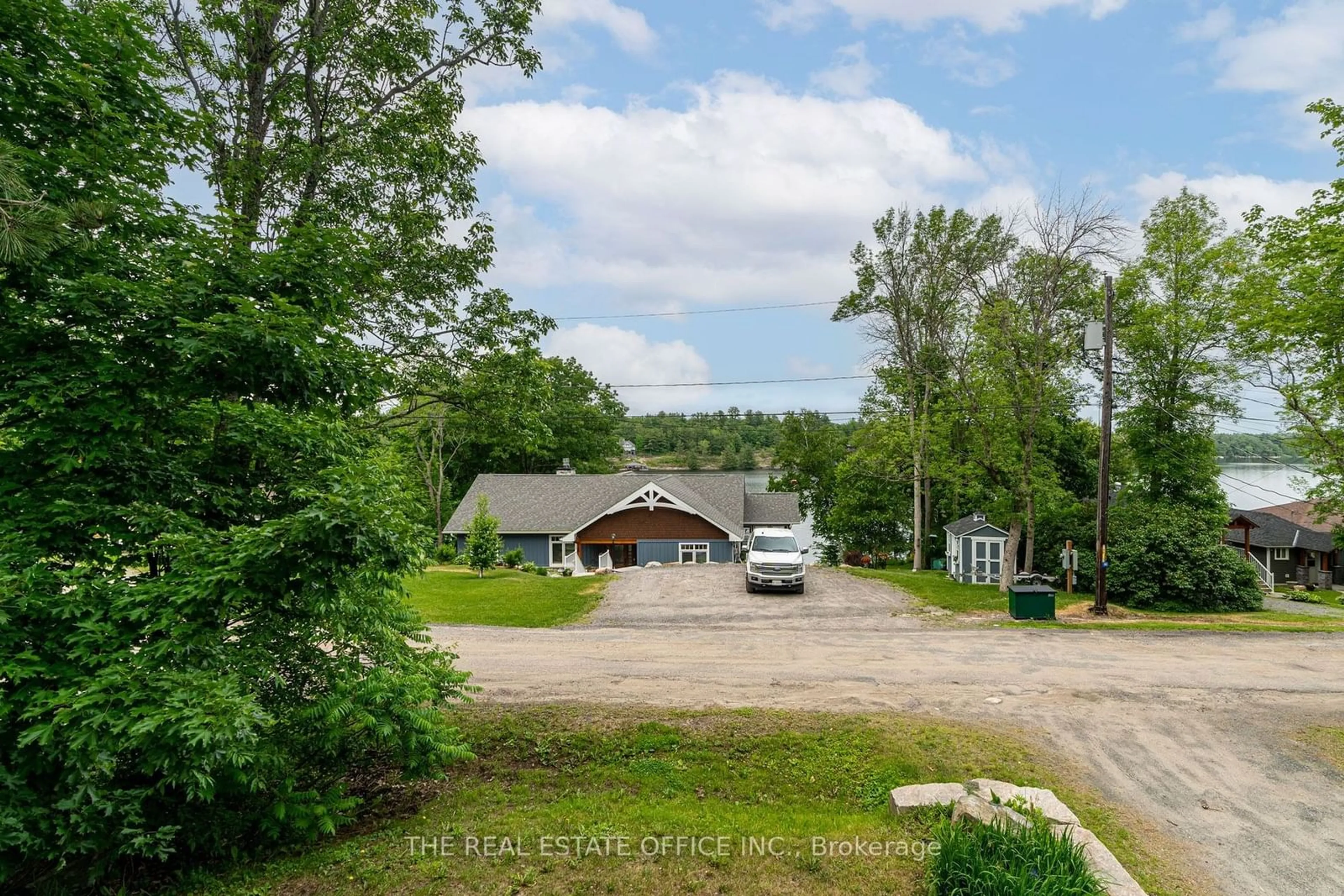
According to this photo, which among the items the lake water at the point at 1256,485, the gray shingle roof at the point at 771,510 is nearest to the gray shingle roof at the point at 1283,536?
the lake water at the point at 1256,485

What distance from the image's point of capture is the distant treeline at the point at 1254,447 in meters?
19.2

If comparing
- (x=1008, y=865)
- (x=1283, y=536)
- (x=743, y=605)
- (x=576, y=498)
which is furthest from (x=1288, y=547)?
(x=1008, y=865)

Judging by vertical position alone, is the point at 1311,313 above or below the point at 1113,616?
above

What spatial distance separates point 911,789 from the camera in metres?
5.61

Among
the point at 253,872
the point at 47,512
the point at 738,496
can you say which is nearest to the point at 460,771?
the point at 253,872

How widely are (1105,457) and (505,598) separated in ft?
56.6

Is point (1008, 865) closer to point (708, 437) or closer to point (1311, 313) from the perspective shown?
point (1311, 313)

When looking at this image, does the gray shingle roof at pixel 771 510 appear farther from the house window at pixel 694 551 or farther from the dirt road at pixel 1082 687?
the dirt road at pixel 1082 687

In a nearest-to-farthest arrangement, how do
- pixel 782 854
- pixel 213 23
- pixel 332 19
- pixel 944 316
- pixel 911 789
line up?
pixel 782 854
pixel 911 789
pixel 213 23
pixel 332 19
pixel 944 316

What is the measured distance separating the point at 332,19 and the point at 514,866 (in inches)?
401

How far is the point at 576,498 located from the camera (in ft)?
106

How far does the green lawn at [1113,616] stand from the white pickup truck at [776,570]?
3551 millimetres

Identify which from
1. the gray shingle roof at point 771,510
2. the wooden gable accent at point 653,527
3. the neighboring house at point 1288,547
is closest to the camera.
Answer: the wooden gable accent at point 653,527

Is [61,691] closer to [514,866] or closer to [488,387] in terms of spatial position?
[514,866]
